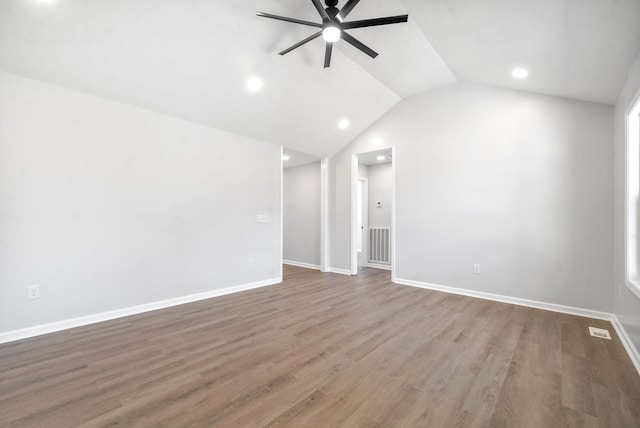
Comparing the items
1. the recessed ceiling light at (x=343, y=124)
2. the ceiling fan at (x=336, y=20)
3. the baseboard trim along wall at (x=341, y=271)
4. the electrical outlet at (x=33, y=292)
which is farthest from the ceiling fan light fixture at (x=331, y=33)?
the baseboard trim along wall at (x=341, y=271)

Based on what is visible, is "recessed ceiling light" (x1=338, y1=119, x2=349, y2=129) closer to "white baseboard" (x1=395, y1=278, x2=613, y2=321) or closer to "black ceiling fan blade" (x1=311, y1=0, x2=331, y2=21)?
"black ceiling fan blade" (x1=311, y1=0, x2=331, y2=21)

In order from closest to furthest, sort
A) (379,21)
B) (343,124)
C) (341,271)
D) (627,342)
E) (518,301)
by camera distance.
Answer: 1. (379,21)
2. (627,342)
3. (518,301)
4. (343,124)
5. (341,271)

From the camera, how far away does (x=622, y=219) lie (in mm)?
2893

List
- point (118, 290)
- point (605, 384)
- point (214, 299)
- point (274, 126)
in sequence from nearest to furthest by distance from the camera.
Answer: point (605, 384) < point (118, 290) < point (214, 299) < point (274, 126)

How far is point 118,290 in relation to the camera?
3.27 m

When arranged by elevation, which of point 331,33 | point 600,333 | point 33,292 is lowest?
point 600,333

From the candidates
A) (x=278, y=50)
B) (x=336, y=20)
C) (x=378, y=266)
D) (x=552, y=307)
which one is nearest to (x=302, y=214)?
(x=378, y=266)

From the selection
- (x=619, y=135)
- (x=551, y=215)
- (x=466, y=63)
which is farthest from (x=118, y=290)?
(x=619, y=135)

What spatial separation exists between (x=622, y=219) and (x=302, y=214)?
5210 millimetres

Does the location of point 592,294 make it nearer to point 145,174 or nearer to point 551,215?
point 551,215

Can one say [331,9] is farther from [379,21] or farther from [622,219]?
[622,219]

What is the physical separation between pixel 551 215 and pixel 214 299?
4615 mm

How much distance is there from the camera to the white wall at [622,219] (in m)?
2.37

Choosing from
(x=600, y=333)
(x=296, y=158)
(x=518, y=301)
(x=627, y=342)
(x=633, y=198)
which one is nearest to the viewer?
(x=627, y=342)
